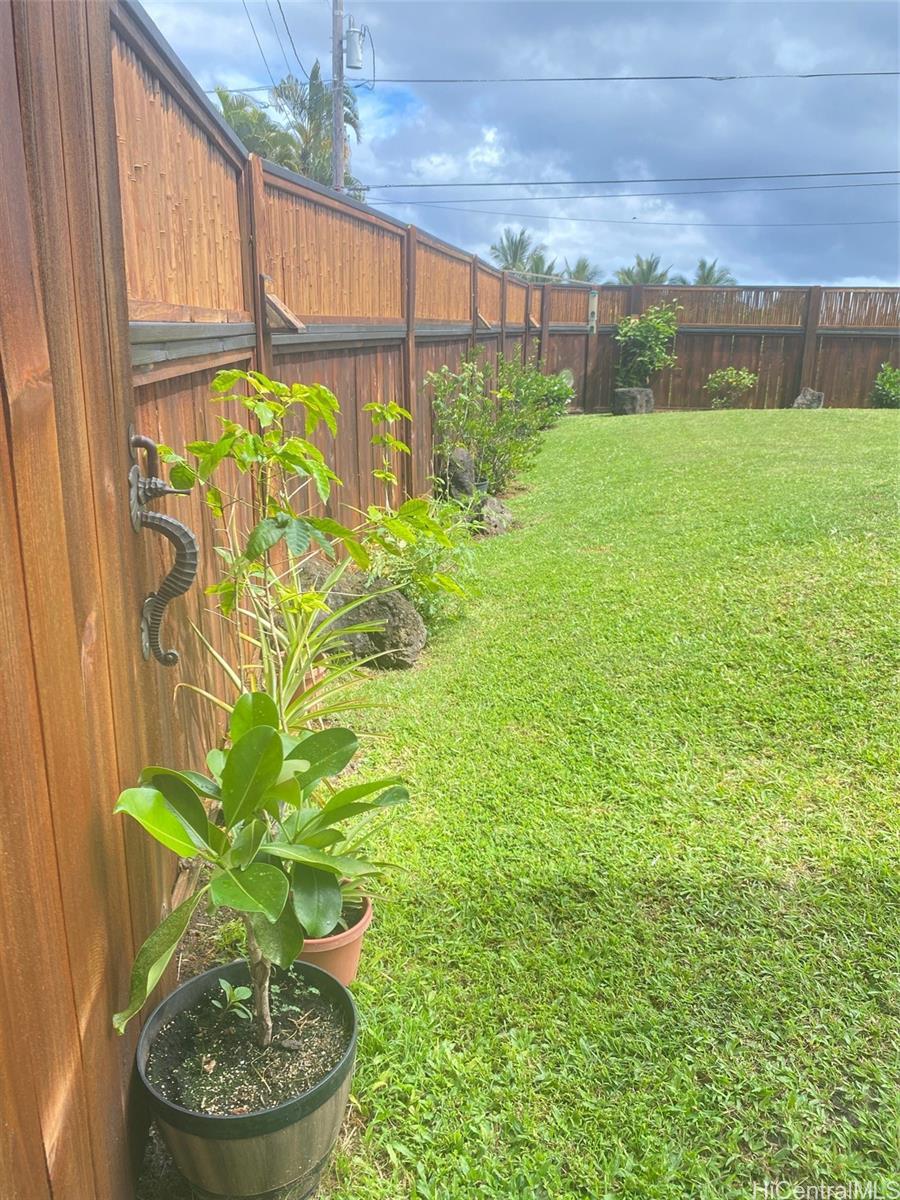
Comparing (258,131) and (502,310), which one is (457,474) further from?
(258,131)

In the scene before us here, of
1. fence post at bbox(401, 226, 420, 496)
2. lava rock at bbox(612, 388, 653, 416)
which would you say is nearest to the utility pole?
lava rock at bbox(612, 388, 653, 416)

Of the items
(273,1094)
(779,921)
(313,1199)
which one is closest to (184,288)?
(273,1094)

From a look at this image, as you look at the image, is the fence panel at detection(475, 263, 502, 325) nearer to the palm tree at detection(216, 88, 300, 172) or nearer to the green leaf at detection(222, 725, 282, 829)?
the green leaf at detection(222, 725, 282, 829)

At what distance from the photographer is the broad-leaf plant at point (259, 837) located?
155 cm

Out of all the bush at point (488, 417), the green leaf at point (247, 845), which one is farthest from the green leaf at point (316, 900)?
the bush at point (488, 417)

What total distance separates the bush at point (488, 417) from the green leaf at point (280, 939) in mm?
A: 6951

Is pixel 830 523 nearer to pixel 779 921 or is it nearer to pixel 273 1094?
pixel 779 921

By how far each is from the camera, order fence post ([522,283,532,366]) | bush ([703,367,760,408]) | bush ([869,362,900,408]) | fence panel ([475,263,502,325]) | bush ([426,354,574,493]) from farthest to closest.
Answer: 1. bush ([703,367,760,408])
2. bush ([869,362,900,408])
3. fence post ([522,283,532,366])
4. fence panel ([475,263,502,325])
5. bush ([426,354,574,493])

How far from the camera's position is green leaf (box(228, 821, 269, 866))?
63.8 inches

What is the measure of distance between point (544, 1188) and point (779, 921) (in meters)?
1.17

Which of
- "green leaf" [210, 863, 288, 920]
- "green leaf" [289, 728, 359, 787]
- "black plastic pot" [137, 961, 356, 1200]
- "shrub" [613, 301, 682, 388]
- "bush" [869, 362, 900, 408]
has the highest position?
"shrub" [613, 301, 682, 388]

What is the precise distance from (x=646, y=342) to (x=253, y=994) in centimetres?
1641

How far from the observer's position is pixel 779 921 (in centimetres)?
268

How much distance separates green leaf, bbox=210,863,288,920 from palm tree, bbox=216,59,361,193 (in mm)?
26978
